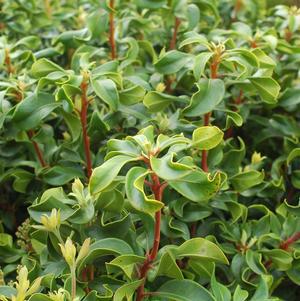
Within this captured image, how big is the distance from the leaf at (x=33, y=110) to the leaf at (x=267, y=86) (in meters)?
0.48

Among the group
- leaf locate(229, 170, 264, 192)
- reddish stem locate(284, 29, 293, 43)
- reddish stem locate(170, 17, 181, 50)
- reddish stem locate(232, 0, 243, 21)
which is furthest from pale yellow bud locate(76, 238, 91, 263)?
reddish stem locate(232, 0, 243, 21)

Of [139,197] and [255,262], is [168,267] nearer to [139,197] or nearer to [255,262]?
[139,197]

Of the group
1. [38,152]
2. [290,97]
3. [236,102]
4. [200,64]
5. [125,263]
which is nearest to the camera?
[125,263]

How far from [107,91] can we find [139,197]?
1.42ft

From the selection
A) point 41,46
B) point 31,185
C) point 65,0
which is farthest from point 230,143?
point 65,0

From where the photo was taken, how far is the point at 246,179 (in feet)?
4.53

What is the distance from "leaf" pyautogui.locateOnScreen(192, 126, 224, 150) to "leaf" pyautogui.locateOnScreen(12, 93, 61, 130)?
444mm

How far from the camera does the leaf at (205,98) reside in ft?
4.12

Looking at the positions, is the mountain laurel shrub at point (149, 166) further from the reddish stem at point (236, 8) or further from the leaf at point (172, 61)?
the reddish stem at point (236, 8)

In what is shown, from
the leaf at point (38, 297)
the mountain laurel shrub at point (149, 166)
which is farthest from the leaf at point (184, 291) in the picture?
the leaf at point (38, 297)

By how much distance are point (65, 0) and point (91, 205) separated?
1.80 meters

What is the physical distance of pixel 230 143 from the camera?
5.12 feet

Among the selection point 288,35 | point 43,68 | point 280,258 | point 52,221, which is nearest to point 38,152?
point 43,68

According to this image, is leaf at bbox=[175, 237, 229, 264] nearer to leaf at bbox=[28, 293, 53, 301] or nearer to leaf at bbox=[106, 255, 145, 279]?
leaf at bbox=[106, 255, 145, 279]
